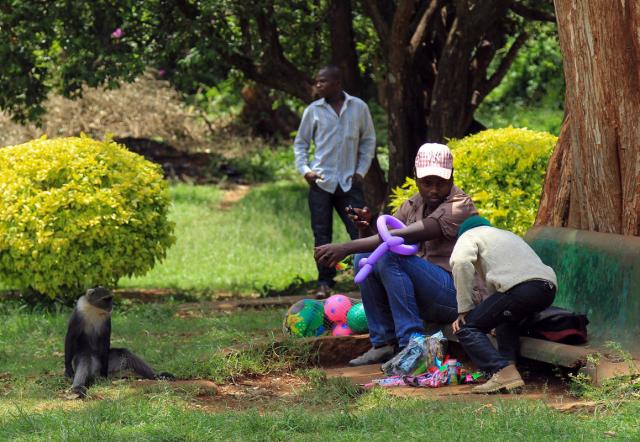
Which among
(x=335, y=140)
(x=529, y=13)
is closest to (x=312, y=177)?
(x=335, y=140)

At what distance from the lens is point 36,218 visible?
384 inches

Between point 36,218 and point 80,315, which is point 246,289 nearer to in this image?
point 36,218

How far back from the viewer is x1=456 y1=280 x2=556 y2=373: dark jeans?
5812 millimetres

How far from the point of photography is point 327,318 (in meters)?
7.56

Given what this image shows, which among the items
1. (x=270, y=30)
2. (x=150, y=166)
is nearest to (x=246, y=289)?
(x=150, y=166)

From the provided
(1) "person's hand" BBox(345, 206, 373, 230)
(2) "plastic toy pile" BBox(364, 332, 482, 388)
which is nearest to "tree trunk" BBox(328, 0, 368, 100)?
(1) "person's hand" BBox(345, 206, 373, 230)

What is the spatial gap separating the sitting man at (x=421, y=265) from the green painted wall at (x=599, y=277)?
1.82 feet

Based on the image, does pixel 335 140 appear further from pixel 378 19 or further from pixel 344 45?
pixel 344 45

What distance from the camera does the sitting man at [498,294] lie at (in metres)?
5.81

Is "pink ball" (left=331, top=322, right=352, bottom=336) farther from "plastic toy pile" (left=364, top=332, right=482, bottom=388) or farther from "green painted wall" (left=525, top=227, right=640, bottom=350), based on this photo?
"green painted wall" (left=525, top=227, right=640, bottom=350)

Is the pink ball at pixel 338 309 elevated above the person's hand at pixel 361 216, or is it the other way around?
the person's hand at pixel 361 216

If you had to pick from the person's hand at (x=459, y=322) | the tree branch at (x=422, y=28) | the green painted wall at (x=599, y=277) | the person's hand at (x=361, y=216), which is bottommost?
the person's hand at (x=459, y=322)

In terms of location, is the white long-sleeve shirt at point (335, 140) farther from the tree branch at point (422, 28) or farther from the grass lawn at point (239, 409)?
the tree branch at point (422, 28)

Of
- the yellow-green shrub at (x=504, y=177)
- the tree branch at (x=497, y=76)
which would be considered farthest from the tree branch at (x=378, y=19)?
the yellow-green shrub at (x=504, y=177)
